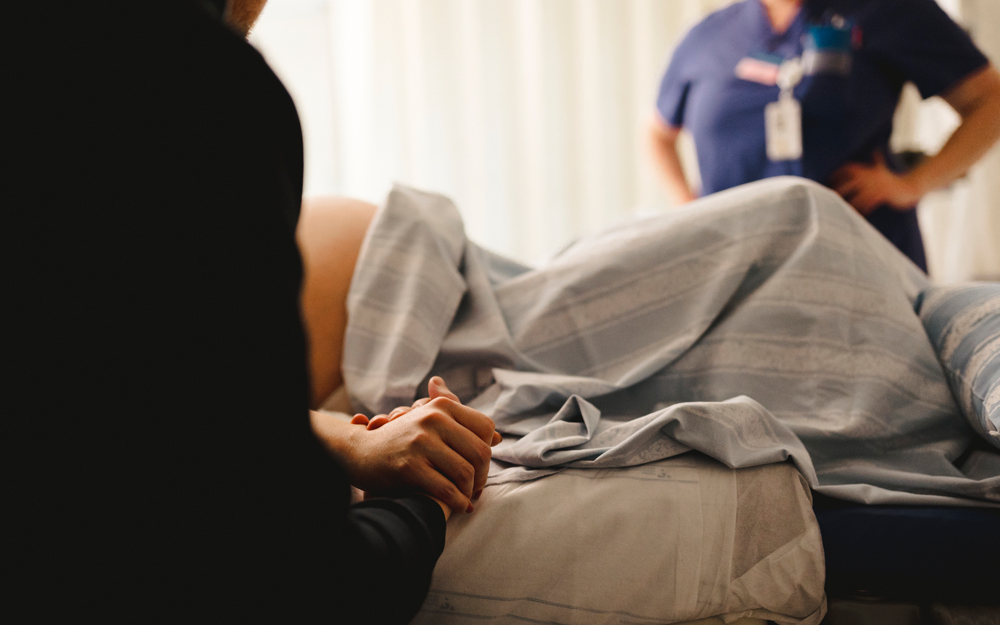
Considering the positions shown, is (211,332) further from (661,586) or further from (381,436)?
(661,586)

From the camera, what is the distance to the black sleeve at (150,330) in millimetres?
340

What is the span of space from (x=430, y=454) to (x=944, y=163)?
58.9 inches

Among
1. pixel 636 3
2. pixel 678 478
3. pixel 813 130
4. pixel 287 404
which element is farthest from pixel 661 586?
pixel 636 3

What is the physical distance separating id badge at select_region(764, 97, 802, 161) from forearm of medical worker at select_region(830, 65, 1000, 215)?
0.38 ft

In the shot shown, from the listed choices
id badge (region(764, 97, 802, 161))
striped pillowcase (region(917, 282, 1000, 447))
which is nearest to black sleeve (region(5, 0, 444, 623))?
striped pillowcase (region(917, 282, 1000, 447))

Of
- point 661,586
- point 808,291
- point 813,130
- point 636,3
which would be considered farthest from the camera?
point 636,3

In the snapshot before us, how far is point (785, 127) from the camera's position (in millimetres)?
1494

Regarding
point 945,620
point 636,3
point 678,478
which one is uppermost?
point 636,3

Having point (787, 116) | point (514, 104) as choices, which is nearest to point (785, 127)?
point (787, 116)

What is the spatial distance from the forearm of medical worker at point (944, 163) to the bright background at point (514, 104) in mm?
1241

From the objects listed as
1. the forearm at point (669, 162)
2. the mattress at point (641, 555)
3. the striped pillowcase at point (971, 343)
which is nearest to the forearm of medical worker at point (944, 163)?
the forearm at point (669, 162)

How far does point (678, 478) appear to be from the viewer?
2.24 ft

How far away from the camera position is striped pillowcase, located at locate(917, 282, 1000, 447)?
0.76 m

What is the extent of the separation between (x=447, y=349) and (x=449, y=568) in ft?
1.18
